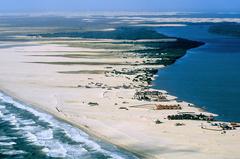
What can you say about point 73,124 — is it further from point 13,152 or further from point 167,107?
point 167,107

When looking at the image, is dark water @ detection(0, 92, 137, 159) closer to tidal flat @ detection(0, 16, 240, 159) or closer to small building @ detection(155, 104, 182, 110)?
tidal flat @ detection(0, 16, 240, 159)

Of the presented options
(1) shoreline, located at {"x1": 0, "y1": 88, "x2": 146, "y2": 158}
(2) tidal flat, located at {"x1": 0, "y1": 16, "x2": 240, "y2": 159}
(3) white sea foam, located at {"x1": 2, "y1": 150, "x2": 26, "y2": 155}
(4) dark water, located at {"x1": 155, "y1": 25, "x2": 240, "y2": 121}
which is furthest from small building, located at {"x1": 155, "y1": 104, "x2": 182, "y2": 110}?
(3) white sea foam, located at {"x1": 2, "y1": 150, "x2": 26, "y2": 155}

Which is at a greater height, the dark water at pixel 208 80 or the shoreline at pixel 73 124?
the shoreline at pixel 73 124

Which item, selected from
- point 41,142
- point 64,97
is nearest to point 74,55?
point 64,97

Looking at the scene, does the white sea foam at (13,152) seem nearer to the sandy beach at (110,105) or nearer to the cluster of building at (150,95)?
the sandy beach at (110,105)

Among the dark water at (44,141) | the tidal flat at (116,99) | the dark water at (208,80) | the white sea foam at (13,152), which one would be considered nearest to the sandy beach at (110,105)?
the tidal flat at (116,99)
